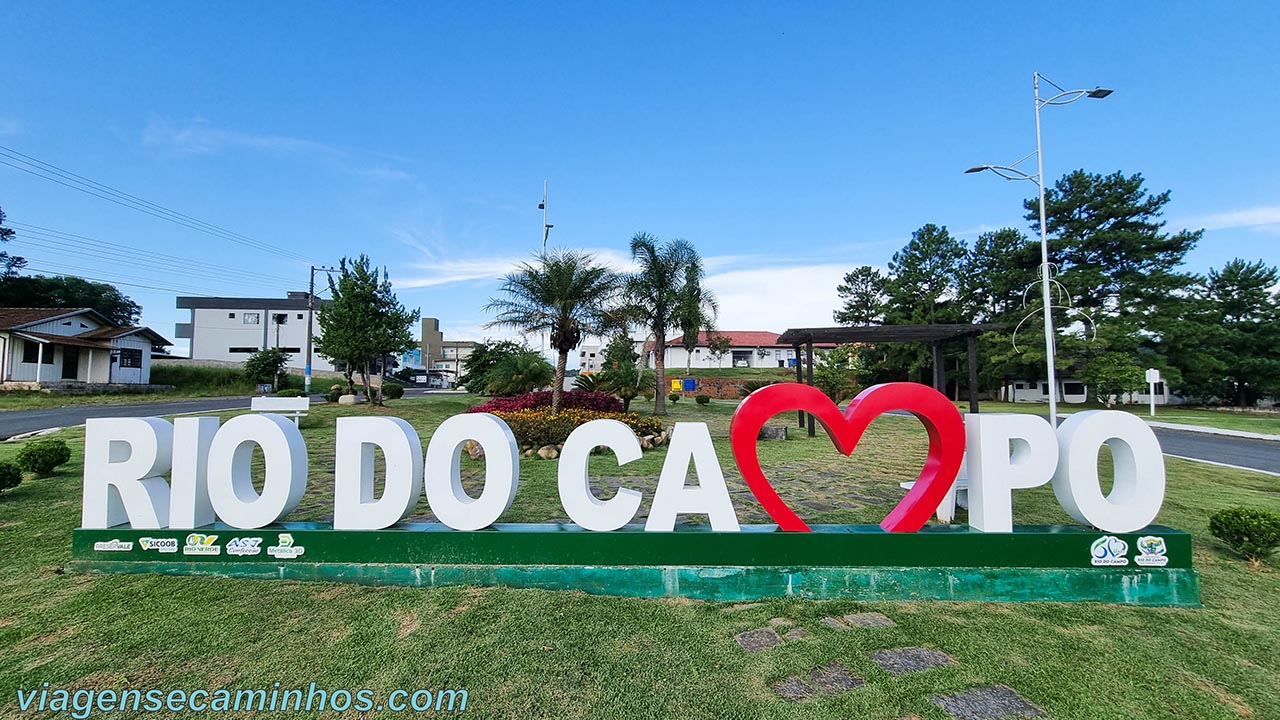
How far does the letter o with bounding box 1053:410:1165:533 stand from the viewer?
398 cm

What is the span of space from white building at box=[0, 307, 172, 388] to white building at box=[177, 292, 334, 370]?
700 inches

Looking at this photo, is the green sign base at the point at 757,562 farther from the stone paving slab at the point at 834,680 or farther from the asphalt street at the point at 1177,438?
the asphalt street at the point at 1177,438

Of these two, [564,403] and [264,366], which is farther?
[264,366]

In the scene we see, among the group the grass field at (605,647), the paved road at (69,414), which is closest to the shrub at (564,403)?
the paved road at (69,414)

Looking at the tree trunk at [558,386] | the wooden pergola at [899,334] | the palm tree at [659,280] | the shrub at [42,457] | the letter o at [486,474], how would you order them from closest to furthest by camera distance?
the letter o at [486,474]
the shrub at [42,457]
the wooden pergola at [899,334]
the tree trunk at [558,386]
the palm tree at [659,280]

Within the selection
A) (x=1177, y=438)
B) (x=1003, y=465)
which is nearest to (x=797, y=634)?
(x=1003, y=465)

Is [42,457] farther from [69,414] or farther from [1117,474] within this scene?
[69,414]

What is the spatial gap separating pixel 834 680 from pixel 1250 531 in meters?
4.72

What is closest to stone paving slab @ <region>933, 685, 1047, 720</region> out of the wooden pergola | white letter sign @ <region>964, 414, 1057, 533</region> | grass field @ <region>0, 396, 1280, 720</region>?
grass field @ <region>0, 396, 1280, 720</region>

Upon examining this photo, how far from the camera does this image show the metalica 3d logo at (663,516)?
4008mm

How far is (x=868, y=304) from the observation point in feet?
163

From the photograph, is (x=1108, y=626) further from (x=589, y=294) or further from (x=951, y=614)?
(x=589, y=294)

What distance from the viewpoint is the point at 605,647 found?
3.23m

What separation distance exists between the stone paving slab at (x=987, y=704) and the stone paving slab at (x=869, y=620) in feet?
2.42
